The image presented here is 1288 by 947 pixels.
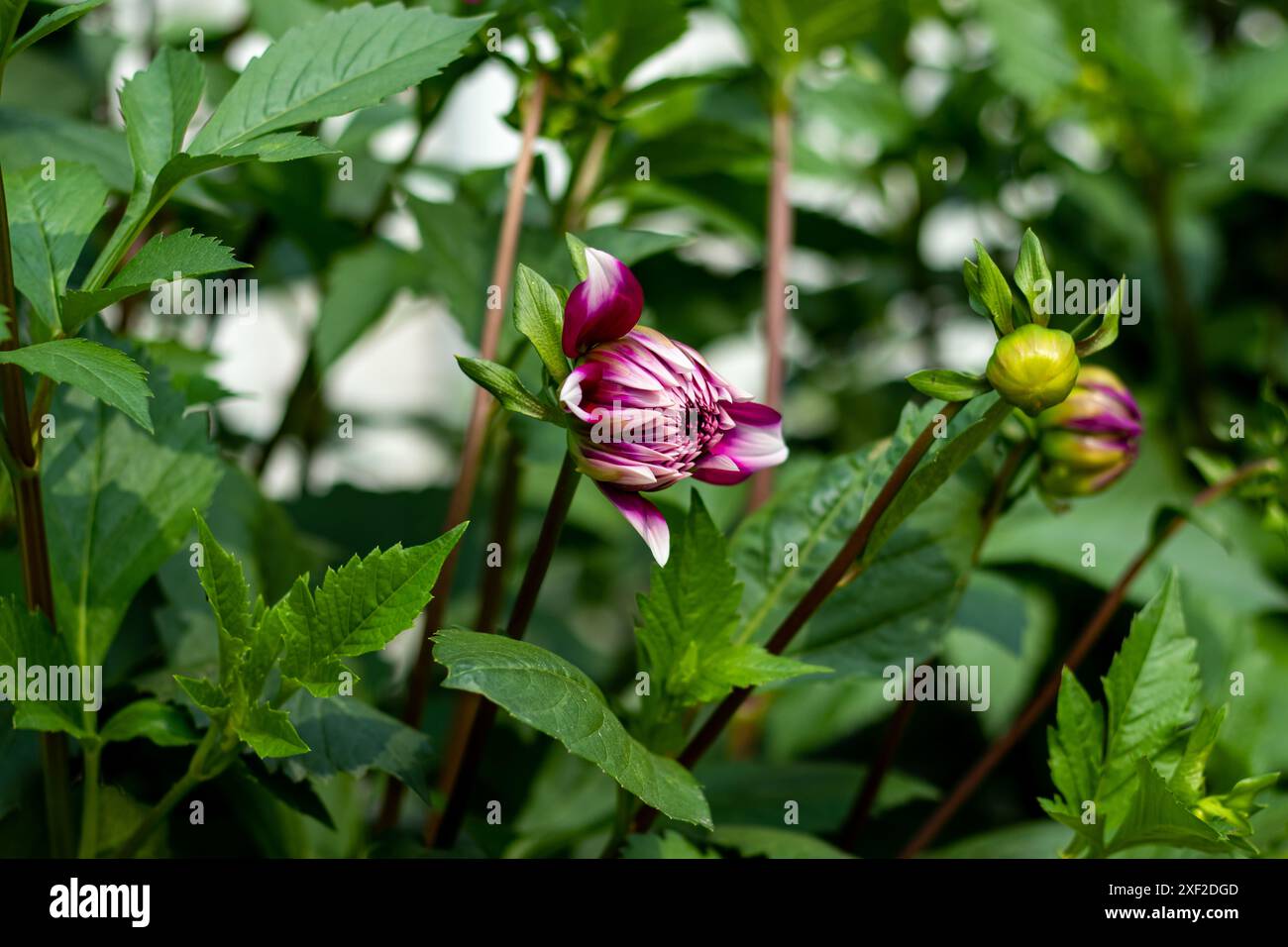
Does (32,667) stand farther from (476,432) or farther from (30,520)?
(476,432)

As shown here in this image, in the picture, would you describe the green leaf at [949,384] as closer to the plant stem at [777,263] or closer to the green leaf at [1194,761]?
the green leaf at [1194,761]

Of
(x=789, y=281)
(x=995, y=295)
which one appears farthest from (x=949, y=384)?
(x=789, y=281)

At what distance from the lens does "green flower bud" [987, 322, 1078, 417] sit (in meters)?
0.29

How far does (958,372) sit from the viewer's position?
1.02 ft

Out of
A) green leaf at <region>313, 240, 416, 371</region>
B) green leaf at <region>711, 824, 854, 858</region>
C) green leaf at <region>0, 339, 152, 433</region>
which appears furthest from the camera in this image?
green leaf at <region>313, 240, 416, 371</region>

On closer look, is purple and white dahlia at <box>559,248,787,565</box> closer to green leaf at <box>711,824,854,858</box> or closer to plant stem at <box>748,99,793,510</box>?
green leaf at <box>711,824,854,858</box>

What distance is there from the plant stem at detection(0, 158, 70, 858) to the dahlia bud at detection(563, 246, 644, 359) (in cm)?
13

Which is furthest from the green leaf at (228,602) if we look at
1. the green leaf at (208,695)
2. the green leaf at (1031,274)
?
the green leaf at (1031,274)

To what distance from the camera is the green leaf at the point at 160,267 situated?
0.95ft

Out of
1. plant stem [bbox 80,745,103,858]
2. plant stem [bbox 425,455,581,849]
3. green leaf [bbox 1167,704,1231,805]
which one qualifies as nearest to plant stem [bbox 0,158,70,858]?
plant stem [bbox 80,745,103,858]

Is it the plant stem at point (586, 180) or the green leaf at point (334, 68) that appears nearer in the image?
the green leaf at point (334, 68)

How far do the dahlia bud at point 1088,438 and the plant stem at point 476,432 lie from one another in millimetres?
190

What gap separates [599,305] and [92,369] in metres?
0.12
